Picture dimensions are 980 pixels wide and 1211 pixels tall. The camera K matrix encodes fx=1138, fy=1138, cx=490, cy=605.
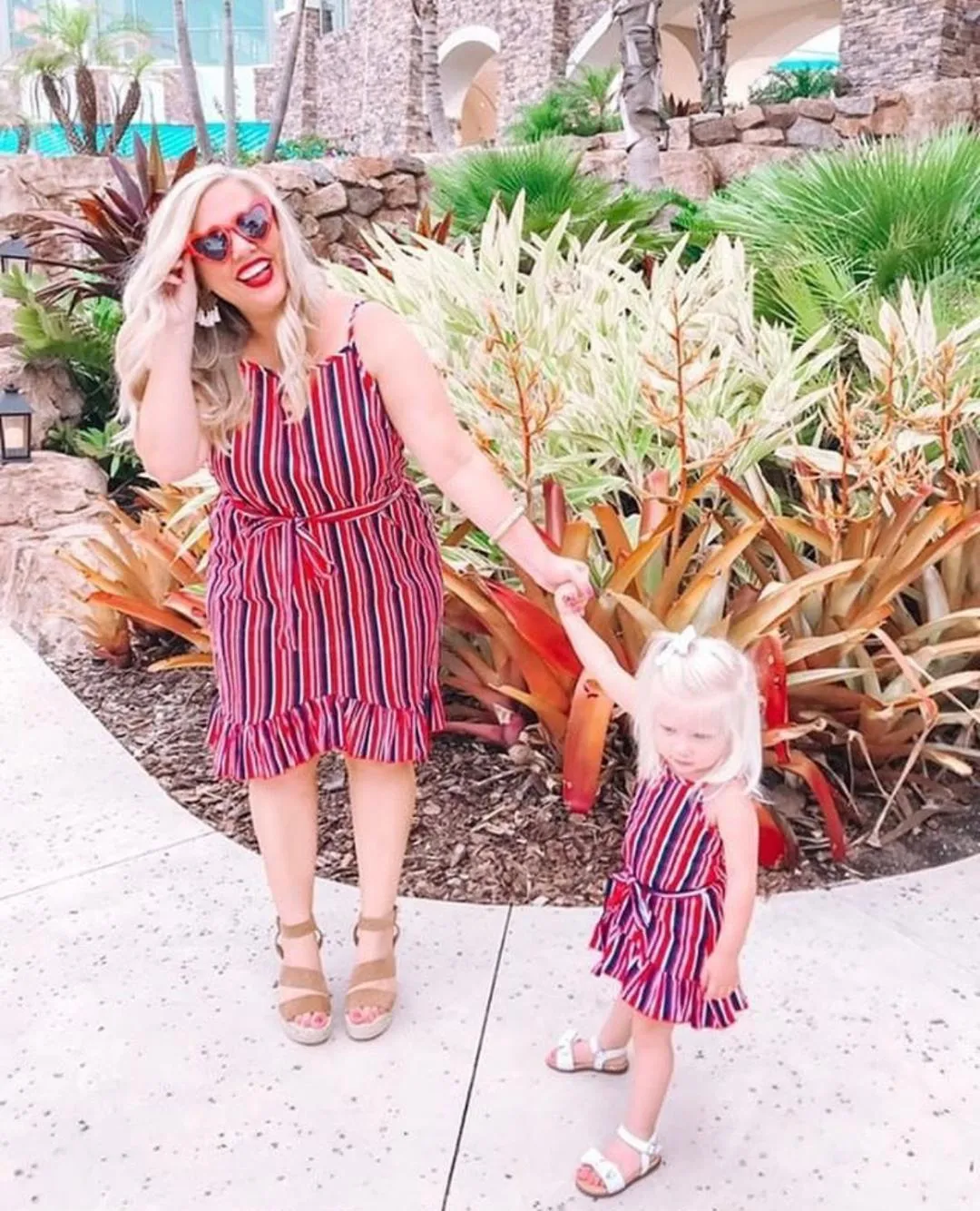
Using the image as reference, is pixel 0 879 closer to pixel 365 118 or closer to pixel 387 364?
pixel 387 364

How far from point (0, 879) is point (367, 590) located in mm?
1229

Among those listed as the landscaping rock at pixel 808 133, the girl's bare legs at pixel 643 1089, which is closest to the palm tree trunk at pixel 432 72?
the landscaping rock at pixel 808 133

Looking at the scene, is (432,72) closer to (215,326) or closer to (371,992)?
(215,326)

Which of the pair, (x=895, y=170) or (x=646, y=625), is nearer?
(x=646, y=625)

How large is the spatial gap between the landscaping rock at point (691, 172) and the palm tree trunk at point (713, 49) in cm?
Result: 261

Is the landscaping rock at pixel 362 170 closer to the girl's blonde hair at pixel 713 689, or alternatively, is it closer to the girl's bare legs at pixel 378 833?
the girl's bare legs at pixel 378 833

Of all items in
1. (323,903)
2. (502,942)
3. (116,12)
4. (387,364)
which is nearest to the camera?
(387,364)

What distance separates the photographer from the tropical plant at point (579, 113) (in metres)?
13.4

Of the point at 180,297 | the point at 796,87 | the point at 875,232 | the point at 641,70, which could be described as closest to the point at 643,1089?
the point at 180,297

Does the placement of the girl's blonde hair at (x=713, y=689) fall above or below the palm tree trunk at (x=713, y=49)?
below

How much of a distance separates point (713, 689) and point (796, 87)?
48.8 ft

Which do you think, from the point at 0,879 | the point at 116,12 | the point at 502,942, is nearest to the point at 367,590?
the point at 502,942

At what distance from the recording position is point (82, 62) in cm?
1281

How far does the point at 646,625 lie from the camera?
7.96ft
